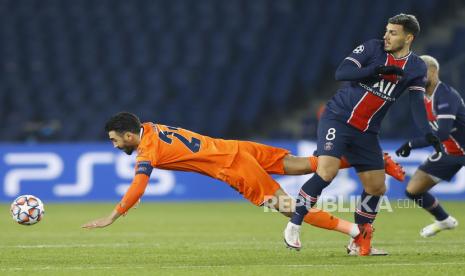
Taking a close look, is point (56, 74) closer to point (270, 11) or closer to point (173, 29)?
point (173, 29)

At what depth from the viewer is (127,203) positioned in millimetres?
7508

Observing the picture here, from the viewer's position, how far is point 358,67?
7.94 metres

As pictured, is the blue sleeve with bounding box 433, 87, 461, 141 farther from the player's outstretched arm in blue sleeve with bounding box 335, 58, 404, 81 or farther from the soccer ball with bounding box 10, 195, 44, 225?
the soccer ball with bounding box 10, 195, 44, 225

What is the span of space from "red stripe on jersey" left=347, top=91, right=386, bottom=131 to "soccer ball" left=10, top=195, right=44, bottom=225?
9.24ft

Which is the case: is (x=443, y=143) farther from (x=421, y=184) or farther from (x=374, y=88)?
(x=374, y=88)

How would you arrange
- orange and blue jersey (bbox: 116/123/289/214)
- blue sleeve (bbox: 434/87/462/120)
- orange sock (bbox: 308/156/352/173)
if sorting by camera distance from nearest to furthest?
orange and blue jersey (bbox: 116/123/289/214) → orange sock (bbox: 308/156/352/173) → blue sleeve (bbox: 434/87/462/120)

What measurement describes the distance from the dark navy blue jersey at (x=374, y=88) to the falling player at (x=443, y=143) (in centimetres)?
160

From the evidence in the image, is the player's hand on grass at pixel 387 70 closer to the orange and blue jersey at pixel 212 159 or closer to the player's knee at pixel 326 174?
the player's knee at pixel 326 174

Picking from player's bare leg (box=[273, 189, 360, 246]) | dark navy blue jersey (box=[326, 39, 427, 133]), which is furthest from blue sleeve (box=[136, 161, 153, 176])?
dark navy blue jersey (box=[326, 39, 427, 133])

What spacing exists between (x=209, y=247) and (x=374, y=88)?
2323 mm

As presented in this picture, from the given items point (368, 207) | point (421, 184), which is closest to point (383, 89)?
point (368, 207)

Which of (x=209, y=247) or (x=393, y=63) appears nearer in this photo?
(x=393, y=63)

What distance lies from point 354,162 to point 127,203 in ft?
6.78

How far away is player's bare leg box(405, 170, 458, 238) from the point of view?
10.1 m
